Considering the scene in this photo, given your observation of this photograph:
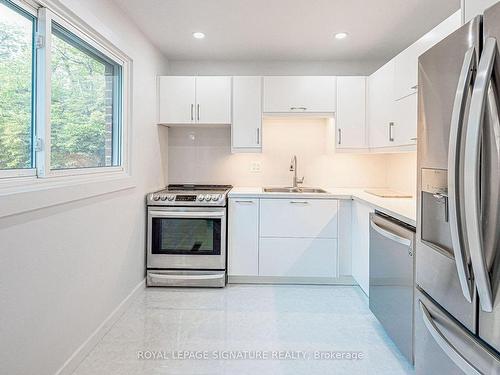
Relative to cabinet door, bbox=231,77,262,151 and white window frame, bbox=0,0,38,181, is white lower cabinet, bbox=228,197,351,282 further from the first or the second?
white window frame, bbox=0,0,38,181

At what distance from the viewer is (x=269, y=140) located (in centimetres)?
403

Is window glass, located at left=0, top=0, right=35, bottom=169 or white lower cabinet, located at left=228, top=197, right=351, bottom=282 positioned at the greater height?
window glass, located at left=0, top=0, right=35, bottom=169

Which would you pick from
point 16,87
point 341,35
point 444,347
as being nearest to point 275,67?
point 341,35

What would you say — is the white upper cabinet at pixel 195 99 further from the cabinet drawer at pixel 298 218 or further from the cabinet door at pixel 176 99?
the cabinet drawer at pixel 298 218

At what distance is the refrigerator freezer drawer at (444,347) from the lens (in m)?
1.14

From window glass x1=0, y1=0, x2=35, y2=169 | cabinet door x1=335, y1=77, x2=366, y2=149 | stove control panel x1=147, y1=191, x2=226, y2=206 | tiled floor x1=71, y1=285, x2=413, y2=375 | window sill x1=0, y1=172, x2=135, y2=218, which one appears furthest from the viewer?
cabinet door x1=335, y1=77, x2=366, y2=149

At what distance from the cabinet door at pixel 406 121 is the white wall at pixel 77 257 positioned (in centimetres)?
214

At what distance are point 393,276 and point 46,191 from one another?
6.49 feet

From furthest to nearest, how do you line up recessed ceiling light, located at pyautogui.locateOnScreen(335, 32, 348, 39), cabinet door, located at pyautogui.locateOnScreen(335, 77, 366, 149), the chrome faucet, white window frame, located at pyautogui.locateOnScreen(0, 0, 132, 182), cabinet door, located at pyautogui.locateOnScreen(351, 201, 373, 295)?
the chrome faucet → cabinet door, located at pyautogui.locateOnScreen(335, 77, 366, 149) → recessed ceiling light, located at pyautogui.locateOnScreen(335, 32, 348, 39) → cabinet door, located at pyautogui.locateOnScreen(351, 201, 373, 295) → white window frame, located at pyautogui.locateOnScreen(0, 0, 132, 182)

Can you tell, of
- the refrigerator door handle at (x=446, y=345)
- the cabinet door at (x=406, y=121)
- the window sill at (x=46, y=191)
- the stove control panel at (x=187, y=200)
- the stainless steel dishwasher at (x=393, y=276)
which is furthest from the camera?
the stove control panel at (x=187, y=200)

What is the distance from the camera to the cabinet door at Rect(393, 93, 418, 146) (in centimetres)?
251

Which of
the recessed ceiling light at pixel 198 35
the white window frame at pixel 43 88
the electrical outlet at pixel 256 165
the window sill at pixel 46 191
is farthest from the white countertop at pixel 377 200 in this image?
the white window frame at pixel 43 88

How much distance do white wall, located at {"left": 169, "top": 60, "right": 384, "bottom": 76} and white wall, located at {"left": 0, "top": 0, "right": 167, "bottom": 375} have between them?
0.66 meters

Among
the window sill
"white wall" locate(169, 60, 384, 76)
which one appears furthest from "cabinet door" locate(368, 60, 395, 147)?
the window sill
